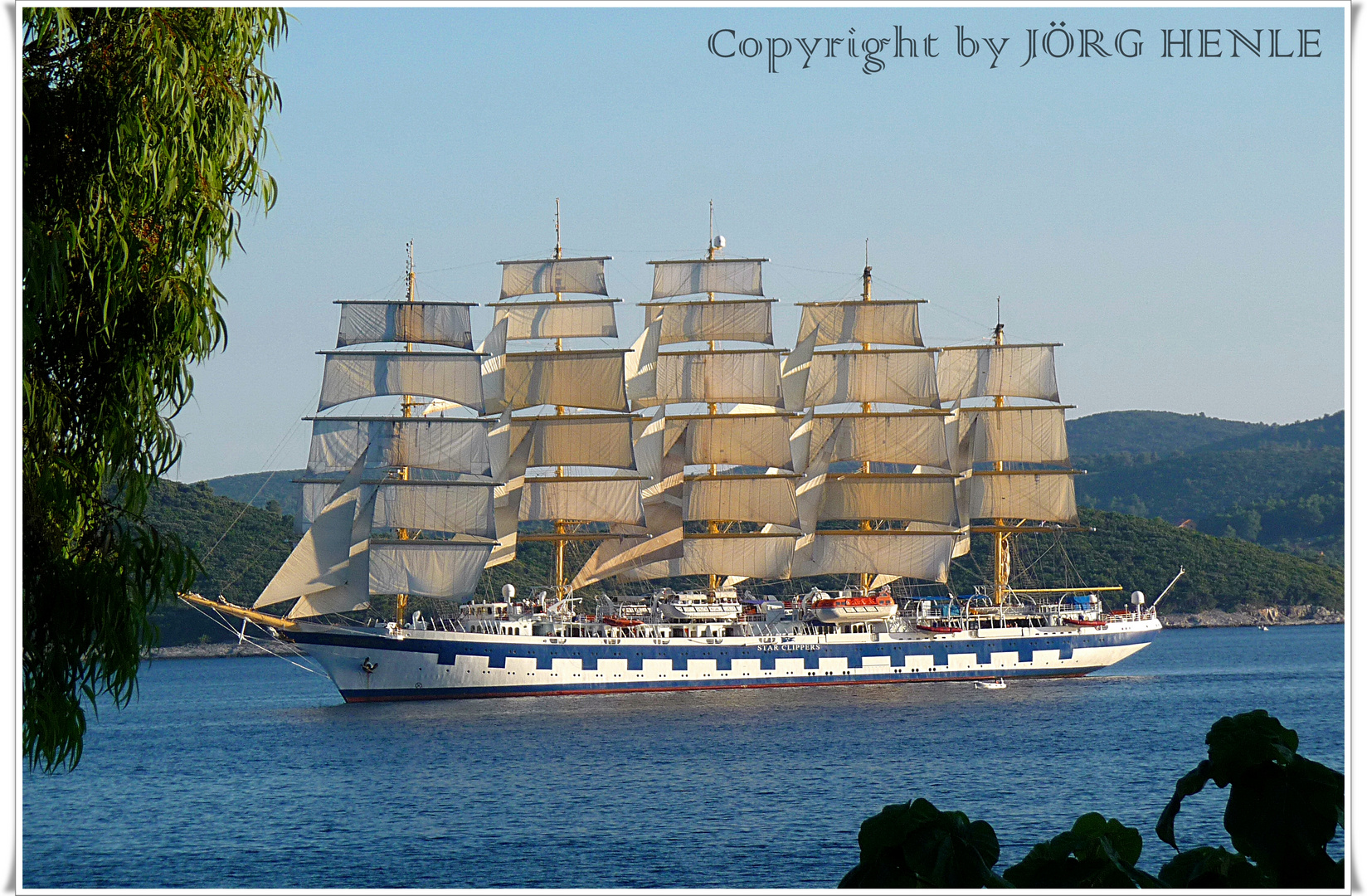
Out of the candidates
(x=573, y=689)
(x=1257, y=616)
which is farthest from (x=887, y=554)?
(x=1257, y=616)

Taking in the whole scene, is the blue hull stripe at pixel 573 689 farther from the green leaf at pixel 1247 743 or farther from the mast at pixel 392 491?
the green leaf at pixel 1247 743

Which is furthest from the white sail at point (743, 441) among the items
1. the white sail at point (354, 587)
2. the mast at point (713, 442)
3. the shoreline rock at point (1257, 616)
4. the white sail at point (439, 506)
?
the shoreline rock at point (1257, 616)

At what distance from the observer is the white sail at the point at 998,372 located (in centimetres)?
5069

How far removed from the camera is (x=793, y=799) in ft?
84.3

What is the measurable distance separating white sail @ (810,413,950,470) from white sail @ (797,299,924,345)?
2.87 metres

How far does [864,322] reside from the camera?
51.7m

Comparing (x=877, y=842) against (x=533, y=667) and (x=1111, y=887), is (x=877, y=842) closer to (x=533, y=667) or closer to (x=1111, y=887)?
(x=1111, y=887)

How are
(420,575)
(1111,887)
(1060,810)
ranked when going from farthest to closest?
(420,575)
(1060,810)
(1111,887)

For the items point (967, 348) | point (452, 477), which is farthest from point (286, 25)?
point (967, 348)

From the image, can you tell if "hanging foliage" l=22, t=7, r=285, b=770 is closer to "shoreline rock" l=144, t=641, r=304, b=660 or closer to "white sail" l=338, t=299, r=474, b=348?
"white sail" l=338, t=299, r=474, b=348

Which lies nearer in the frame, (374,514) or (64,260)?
(64,260)

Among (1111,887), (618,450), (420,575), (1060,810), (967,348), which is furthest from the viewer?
(967,348)

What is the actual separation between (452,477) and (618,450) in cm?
549

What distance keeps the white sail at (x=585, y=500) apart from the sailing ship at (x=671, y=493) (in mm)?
81
